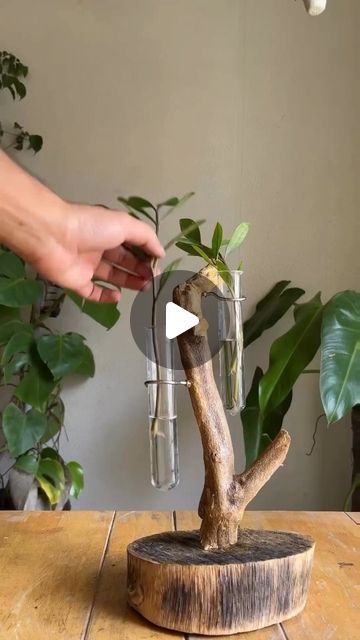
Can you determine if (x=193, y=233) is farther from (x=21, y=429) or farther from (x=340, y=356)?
(x=21, y=429)

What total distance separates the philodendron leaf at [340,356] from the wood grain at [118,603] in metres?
0.41

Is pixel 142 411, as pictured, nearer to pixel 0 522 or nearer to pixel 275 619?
pixel 0 522

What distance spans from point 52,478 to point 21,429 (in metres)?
0.21

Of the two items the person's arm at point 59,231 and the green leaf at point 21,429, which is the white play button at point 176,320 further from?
the green leaf at point 21,429

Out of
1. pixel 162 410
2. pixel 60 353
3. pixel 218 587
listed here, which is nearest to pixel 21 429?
pixel 60 353

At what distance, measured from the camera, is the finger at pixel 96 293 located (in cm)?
86

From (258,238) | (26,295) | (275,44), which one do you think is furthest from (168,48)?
(26,295)

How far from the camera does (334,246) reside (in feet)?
7.28

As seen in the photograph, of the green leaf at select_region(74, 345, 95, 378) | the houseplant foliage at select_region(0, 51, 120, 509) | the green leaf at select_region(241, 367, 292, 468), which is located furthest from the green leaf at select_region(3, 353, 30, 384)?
the green leaf at select_region(241, 367, 292, 468)

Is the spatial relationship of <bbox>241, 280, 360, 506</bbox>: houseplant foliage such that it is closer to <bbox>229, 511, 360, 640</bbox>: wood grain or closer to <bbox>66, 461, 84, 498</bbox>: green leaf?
<bbox>229, 511, 360, 640</bbox>: wood grain

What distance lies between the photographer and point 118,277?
35.3 inches

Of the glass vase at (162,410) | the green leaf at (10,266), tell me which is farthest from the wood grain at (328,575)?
the green leaf at (10,266)

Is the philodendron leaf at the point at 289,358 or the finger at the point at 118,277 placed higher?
the finger at the point at 118,277

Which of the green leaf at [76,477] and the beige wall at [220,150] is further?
the beige wall at [220,150]
